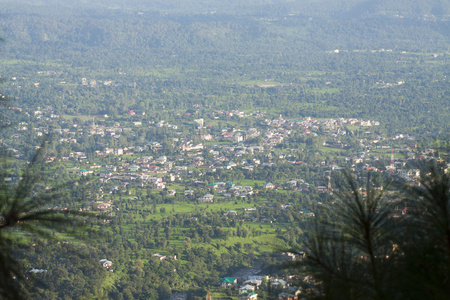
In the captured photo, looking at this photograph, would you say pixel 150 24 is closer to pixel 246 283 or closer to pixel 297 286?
pixel 246 283

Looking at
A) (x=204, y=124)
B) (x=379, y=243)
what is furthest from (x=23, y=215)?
(x=204, y=124)

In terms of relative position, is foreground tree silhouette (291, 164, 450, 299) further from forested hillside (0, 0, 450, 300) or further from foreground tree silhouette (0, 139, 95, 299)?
foreground tree silhouette (0, 139, 95, 299)

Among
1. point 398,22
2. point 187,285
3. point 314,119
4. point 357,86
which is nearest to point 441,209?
point 187,285

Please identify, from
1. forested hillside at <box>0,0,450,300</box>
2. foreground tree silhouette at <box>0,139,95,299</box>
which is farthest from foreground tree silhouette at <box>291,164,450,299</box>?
foreground tree silhouette at <box>0,139,95,299</box>

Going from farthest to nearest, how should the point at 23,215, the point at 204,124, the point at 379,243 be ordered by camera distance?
the point at 204,124
the point at 379,243
the point at 23,215

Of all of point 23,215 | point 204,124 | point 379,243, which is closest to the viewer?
point 23,215

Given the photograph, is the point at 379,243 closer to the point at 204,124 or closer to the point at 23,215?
the point at 23,215

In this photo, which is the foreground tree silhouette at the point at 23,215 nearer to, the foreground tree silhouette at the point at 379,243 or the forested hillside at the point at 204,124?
the forested hillside at the point at 204,124
